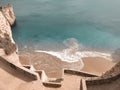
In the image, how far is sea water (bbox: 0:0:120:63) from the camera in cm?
4276

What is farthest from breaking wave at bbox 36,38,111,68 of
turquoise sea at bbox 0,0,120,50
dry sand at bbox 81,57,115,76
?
turquoise sea at bbox 0,0,120,50

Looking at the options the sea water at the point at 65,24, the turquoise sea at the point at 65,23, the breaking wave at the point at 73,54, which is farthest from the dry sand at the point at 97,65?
the turquoise sea at the point at 65,23

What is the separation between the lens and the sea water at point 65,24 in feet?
140

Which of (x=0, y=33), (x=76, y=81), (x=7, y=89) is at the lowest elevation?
(x=0, y=33)

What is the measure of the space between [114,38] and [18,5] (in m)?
32.4

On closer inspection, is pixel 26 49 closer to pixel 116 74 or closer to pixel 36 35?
pixel 36 35

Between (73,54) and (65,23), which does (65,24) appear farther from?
(73,54)

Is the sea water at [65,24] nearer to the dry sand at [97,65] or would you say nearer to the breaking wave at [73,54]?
the breaking wave at [73,54]

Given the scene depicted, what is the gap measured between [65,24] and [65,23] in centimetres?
59

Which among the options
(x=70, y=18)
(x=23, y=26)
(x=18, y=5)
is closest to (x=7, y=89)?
(x=23, y=26)

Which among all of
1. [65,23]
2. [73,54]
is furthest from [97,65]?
[65,23]

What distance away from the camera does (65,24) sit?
5259 cm

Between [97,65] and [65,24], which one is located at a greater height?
[97,65]

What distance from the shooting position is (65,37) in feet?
149
